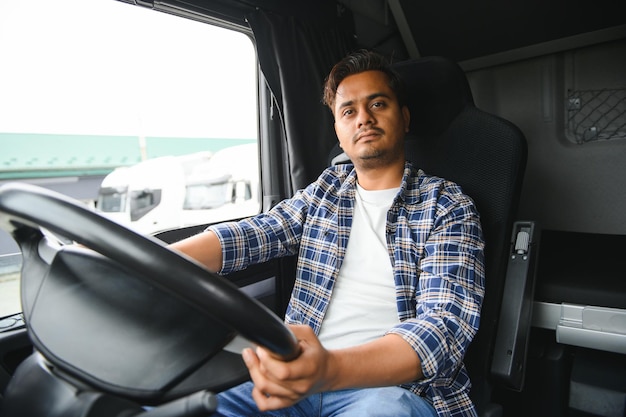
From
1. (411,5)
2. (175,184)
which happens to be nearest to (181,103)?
(175,184)

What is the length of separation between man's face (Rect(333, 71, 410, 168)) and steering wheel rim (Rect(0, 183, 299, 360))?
3.30 feet

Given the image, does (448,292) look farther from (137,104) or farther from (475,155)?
(137,104)

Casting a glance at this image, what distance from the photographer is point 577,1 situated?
1.87 m

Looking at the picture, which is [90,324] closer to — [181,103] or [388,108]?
[388,108]

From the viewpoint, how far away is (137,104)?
200 cm

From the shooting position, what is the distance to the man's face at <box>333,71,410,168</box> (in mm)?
1405

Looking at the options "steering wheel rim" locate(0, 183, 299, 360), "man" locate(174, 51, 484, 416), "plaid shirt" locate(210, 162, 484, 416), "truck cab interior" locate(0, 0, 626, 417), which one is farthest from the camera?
"plaid shirt" locate(210, 162, 484, 416)

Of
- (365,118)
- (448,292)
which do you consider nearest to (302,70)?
(365,118)

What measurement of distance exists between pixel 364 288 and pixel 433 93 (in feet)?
2.36

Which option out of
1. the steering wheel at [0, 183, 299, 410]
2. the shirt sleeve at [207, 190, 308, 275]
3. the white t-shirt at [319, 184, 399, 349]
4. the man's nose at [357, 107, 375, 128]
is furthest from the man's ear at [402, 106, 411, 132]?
the steering wheel at [0, 183, 299, 410]

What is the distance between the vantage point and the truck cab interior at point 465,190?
22.5 inches

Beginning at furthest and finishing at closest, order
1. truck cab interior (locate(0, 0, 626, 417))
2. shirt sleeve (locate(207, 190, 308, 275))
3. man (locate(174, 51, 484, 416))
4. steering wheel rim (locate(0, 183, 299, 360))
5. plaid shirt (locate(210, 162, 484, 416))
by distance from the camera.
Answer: shirt sleeve (locate(207, 190, 308, 275)), plaid shirt (locate(210, 162, 484, 416)), man (locate(174, 51, 484, 416)), truck cab interior (locate(0, 0, 626, 417)), steering wheel rim (locate(0, 183, 299, 360))

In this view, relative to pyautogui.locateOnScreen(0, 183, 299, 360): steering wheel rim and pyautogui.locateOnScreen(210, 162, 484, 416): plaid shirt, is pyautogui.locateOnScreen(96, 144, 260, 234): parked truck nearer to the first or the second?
pyautogui.locateOnScreen(210, 162, 484, 416): plaid shirt

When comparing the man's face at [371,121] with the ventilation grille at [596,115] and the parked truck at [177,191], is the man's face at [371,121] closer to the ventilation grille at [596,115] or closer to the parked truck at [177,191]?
the parked truck at [177,191]
